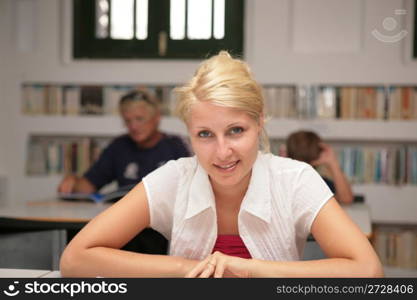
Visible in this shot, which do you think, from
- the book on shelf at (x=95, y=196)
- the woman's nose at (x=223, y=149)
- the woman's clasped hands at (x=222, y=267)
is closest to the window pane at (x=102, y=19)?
the book on shelf at (x=95, y=196)

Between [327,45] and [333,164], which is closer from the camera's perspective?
[333,164]

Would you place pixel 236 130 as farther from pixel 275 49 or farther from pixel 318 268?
pixel 275 49

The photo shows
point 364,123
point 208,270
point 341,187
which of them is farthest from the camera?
point 364,123

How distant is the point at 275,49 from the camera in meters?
4.21

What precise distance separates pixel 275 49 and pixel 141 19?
0.99 m

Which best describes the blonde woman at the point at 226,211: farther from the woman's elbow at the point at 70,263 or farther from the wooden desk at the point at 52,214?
the wooden desk at the point at 52,214

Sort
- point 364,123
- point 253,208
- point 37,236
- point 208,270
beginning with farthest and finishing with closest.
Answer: point 364,123 → point 37,236 → point 253,208 → point 208,270

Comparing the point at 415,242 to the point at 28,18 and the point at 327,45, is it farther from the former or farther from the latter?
the point at 28,18

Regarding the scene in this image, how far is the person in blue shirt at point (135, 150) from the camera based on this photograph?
3.34 meters

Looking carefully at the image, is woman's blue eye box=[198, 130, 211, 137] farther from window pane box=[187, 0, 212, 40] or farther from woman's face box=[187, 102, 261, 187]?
window pane box=[187, 0, 212, 40]

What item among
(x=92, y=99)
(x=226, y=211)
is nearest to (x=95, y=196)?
(x=226, y=211)

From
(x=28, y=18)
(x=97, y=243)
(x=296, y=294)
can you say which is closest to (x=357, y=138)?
(x=28, y=18)

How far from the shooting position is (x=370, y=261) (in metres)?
1.21

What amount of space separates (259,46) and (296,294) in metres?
3.51
